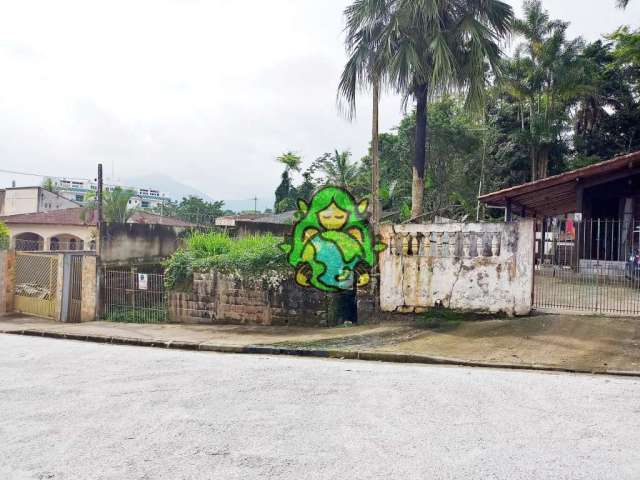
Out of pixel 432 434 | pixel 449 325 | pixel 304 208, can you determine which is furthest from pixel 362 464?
pixel 304 208

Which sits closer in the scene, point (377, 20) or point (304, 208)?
point (304, 208)

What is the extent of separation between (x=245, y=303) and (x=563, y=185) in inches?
414

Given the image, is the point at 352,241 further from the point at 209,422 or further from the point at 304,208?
the point at 209,422

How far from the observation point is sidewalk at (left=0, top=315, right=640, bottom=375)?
7225 millimetres

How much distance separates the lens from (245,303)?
11914 mm

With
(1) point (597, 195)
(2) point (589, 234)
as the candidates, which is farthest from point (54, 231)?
(2) point (589, 234)

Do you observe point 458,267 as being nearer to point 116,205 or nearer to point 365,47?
point 365,47

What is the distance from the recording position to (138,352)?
374 inches

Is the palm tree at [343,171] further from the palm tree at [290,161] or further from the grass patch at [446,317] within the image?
the grass patch at [446,317]

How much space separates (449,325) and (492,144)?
22.1 m

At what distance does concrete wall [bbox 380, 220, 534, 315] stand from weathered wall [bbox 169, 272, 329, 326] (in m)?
1.73

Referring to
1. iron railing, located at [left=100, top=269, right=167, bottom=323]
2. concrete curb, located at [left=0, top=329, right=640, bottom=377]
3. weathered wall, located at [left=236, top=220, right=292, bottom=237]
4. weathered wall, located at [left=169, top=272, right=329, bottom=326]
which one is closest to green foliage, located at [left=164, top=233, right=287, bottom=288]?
weathered wall, located at [left=169, top=272, right=329, bottom=326]

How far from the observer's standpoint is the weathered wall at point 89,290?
14781mm

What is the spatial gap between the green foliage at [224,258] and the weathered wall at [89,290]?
264 cm
